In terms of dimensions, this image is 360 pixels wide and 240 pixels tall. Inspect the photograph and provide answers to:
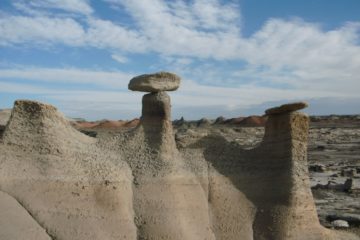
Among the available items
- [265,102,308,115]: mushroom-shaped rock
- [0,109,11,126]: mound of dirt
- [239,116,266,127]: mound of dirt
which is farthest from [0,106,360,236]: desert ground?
[239,116,266,127]: mound of dirt

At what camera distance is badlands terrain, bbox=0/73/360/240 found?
4598mm

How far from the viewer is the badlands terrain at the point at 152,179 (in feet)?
15.1

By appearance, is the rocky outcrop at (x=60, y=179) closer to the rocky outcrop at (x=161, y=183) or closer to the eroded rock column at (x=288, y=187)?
the rocky outcrop at (x=161, y=183)

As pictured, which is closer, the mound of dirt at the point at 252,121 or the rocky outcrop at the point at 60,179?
the rocky outcrop at the point at 60,179

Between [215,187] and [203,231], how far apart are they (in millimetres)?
577

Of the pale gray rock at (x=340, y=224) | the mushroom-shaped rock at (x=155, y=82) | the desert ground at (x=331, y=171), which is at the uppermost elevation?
the mushroom-shaped rock at (x=155, y=82)

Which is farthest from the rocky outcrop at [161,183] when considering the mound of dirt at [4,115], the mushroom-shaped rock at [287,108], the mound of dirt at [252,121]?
the mound of dirt at [252,121]

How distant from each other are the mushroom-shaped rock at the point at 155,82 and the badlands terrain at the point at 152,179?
0.04ft

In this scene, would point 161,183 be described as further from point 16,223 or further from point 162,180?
point 16,223

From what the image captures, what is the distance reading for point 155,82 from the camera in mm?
5555

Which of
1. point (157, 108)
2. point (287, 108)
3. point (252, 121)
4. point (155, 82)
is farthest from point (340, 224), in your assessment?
point (252, 121)

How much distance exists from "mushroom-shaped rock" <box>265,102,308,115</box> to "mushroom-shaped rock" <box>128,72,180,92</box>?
1.29m

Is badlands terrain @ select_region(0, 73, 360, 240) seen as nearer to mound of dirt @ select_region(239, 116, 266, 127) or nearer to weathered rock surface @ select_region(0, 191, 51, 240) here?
weathered rock surface @ select_region(0, 191, 51, 240)

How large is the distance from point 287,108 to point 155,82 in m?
1.61
